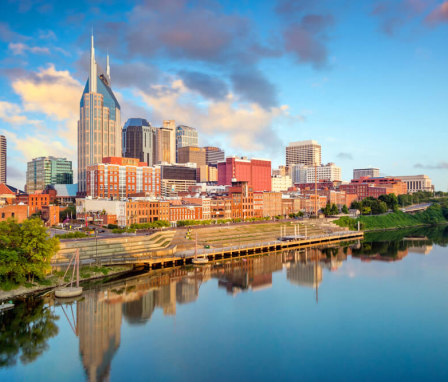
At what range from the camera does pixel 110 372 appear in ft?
115

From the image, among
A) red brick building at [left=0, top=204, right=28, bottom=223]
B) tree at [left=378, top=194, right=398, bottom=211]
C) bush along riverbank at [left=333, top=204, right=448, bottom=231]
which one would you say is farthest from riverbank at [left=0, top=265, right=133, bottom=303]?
tree at [left=378, top=194, right=398, bottom=211]

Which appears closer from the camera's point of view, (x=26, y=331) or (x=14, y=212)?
(x=26, y=331)

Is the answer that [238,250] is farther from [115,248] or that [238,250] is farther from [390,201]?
[390,201]

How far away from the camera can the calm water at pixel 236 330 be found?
118 feet

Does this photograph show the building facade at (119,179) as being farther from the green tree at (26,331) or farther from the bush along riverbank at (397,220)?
the green tree at (26,331)

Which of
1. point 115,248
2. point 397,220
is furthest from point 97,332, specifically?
point 397,220

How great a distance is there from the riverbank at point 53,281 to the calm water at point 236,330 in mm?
2719

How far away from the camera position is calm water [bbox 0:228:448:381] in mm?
35906

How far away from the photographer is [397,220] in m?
162

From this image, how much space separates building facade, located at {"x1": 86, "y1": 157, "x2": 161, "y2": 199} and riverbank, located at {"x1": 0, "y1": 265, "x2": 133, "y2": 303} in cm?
9682

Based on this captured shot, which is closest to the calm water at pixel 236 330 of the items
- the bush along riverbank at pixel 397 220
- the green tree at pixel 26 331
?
the green tree at pixel 26 331

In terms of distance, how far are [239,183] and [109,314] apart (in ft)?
327

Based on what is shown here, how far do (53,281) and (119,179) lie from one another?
389 ft

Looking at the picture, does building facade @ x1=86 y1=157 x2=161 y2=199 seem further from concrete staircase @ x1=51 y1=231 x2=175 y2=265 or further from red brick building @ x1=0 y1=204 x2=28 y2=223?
concrete staircase @ x1=51 y1=231 x2=175 y2=265
